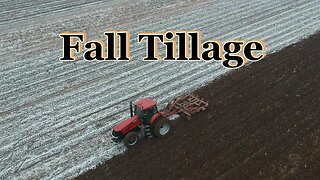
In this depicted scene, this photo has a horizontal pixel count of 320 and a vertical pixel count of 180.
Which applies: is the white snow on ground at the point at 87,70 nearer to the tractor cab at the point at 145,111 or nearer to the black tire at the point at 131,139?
the black tire at the point at 131,139

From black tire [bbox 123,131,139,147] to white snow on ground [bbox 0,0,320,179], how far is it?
58 centimetres

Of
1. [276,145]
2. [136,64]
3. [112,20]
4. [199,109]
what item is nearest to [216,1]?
[112,20]

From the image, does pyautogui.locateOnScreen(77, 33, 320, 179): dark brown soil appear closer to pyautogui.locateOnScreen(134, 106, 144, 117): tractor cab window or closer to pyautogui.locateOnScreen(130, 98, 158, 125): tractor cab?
pyautogui.locateOnScreen(130, 98, 158, 125): tractor cab

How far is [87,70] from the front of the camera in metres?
19.4

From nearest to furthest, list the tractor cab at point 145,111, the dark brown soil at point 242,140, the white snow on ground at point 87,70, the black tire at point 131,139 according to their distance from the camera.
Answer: the dark brown soil at point 242,140 < the black tire at point 131,139 < the tractor cab at point 145,111 < the white snow on ground at point 87,70

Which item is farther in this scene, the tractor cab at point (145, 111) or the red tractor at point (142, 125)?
the tractor cab at point (145, 111)

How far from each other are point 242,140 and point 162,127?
2.88 metres

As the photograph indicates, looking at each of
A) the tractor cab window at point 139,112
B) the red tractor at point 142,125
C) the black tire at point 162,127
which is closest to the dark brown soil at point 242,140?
the black tire at point 162,127

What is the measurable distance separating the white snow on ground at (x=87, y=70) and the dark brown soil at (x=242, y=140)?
1.44 metres

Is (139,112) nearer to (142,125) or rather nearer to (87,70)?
(142,125)

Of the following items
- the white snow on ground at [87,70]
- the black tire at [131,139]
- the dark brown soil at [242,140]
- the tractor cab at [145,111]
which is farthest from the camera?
the white snow on ground at [87,70]

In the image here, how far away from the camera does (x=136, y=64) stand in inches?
782

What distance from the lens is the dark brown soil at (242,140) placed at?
11992 mm

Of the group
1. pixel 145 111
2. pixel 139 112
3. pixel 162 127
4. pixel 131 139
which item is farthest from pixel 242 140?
pixel 131 139
